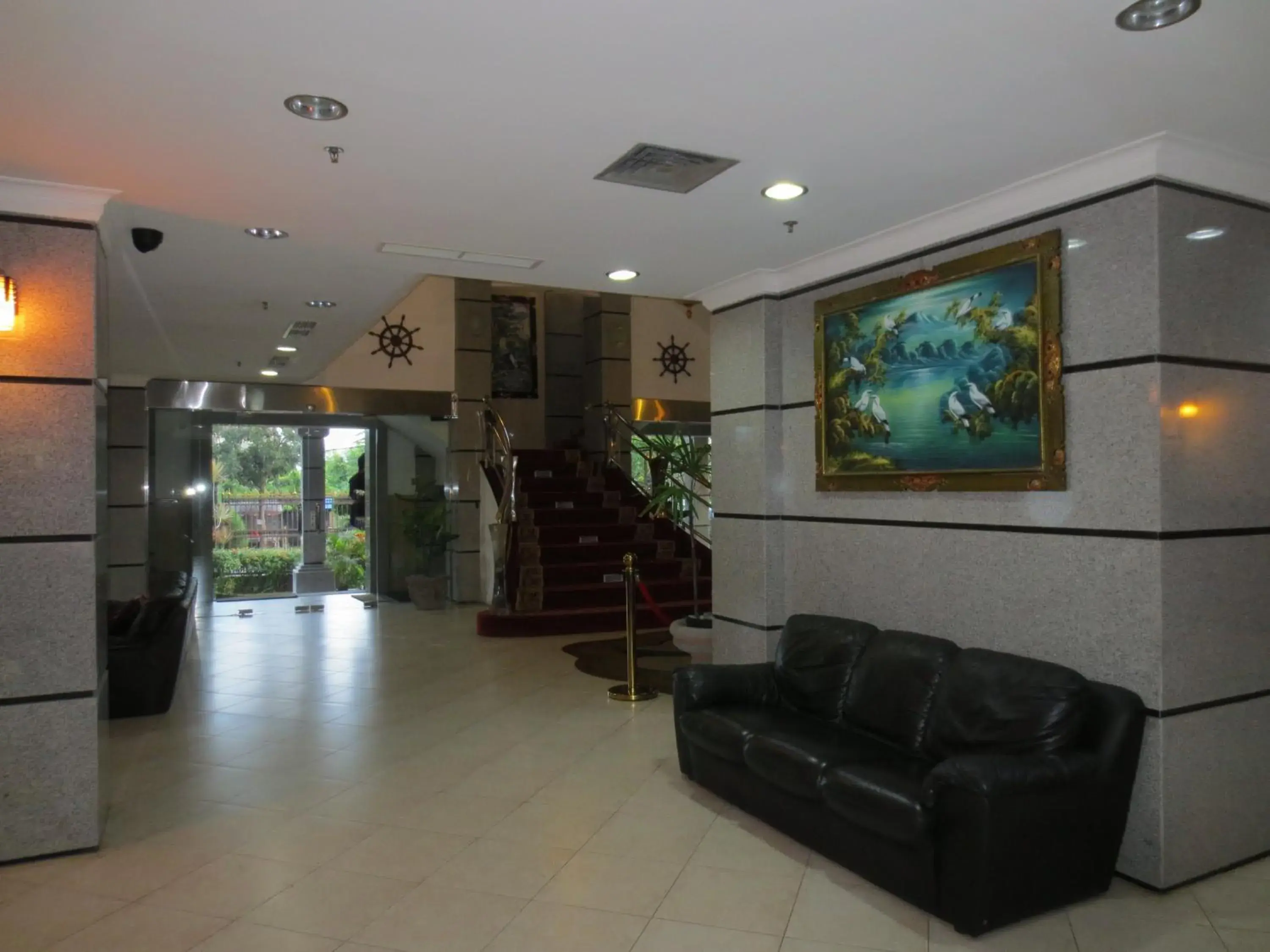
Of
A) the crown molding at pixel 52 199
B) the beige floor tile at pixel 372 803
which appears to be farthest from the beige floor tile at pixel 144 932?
the crown molding at pixel 52 199

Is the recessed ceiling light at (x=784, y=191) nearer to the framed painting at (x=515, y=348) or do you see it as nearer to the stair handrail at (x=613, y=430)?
the stair handrail at (x=613, y=430)

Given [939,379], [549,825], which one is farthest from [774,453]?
[549,825]

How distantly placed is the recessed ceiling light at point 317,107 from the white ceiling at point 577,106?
0.04 m

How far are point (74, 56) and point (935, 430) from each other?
3.58 metres

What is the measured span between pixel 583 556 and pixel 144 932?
7352mm

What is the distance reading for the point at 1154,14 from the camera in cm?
238

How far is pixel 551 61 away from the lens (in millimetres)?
2619

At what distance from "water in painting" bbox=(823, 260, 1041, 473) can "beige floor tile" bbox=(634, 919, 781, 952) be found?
215cm

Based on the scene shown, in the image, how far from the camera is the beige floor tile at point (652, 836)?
3.74m

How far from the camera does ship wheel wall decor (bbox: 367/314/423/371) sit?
1067cm

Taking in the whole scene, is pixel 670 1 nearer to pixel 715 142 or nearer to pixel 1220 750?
pixel 715 142

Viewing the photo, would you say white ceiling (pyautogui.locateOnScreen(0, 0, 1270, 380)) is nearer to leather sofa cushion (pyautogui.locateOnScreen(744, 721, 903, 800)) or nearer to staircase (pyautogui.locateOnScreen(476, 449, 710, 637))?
leather sofa cushion (pyautogui.locateOnScreen(744, 721, 903, 800))

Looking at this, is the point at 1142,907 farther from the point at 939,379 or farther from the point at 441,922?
the point at 441,922

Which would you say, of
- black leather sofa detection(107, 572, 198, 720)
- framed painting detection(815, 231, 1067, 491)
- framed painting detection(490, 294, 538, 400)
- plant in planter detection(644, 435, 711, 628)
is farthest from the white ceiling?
framed painting detection(490, 294, 538, 400)
